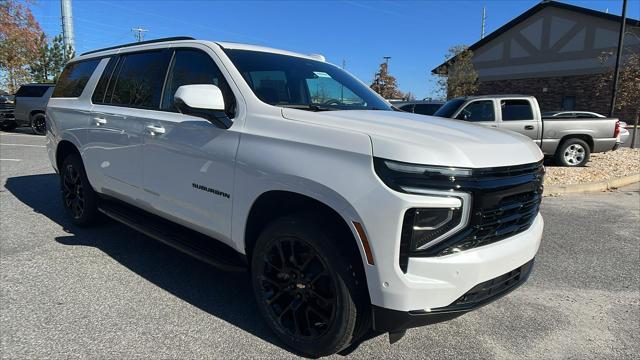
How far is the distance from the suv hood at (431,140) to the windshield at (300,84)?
0.38 metres

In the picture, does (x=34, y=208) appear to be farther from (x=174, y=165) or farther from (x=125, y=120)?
(x=174, y=165)

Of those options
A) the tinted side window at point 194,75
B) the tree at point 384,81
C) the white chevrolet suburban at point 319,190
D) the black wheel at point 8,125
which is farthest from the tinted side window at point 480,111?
the tree at point 384,81

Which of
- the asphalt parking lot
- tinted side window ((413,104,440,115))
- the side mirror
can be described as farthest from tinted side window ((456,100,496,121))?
the side mirror

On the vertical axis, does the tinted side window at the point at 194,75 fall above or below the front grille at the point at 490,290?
above

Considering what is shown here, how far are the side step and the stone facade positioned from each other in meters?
30.1

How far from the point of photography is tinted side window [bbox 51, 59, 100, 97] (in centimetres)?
520

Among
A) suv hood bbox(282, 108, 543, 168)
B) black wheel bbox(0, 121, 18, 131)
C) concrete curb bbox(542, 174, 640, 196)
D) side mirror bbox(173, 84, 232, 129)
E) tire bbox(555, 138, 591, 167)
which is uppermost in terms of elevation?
side mirror bbox(173, 84, 232, 129)

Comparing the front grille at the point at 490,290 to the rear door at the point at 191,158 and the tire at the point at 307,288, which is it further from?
the rear door at the point at 191,158

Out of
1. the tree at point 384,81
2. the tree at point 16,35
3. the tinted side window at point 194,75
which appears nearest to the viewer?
the tinted side window at point 194,75

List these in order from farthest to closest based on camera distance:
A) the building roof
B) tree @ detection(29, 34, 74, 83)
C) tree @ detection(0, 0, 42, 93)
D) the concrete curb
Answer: tree @ detection(29, 34, 74, 83) < the building roof < tree @ detection(0, 0, 42, 93) < the concrete curb

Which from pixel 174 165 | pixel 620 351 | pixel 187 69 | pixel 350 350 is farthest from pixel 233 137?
pixel 620 351

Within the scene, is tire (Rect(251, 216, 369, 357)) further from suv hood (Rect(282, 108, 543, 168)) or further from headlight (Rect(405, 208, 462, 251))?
suv hood (Rect(282, 108, 543, 168))

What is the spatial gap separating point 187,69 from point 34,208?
397 centimetres

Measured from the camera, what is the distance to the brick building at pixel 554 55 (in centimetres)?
2859
